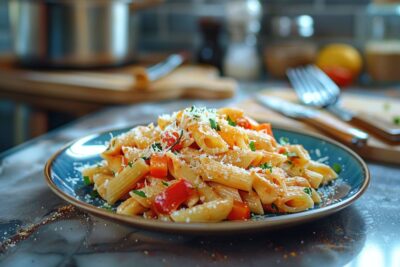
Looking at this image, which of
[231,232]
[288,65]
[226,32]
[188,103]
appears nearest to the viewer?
[231,232]

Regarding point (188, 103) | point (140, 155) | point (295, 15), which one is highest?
point (295, 15)

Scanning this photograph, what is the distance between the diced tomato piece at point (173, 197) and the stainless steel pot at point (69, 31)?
4.05 ft

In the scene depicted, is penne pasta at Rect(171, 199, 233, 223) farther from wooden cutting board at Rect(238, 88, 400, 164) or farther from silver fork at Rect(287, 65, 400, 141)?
silver fork at Rect(287, 65, 400, 141)

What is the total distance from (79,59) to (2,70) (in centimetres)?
28

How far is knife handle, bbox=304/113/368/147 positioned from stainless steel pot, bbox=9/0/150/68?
91 centimetres

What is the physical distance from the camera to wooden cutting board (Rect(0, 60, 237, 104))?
1.71 meters

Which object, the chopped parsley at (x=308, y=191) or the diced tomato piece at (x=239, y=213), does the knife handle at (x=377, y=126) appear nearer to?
the chopped parsley at (x=308, y=191)

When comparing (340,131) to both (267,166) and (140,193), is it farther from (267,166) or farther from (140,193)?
(140,193)

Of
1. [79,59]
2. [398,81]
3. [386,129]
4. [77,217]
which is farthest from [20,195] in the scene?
[398,81]

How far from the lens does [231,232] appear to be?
2.26 ft

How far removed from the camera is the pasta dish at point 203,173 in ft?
2.58

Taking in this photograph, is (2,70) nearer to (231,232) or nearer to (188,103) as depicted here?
(188,103)

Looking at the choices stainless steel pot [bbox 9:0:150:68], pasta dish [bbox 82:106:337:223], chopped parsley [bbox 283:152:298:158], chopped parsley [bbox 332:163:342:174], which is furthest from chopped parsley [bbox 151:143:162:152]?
stainless steel pot [bbox 9:0:150:68]

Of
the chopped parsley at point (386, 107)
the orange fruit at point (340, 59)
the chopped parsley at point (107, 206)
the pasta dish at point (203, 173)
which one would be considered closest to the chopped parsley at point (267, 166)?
the pasta dish at point (203, 173)
